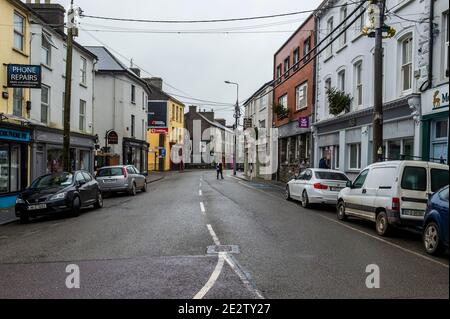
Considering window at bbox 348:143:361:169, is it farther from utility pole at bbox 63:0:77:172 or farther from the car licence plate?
the car licence plate

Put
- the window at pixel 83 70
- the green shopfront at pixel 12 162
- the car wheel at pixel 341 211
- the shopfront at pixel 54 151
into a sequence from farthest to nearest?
the window at pixel 83 70 < the shopfront at pixel 54 151 < the green shopfront at pixel 12 162 < the car wheel at pixel 341 211

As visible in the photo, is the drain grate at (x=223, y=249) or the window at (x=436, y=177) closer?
the drain grate at (x=223, y=249)

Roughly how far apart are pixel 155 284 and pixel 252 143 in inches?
1658

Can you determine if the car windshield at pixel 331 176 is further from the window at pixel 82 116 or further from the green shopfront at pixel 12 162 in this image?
the window at pixel 82 116

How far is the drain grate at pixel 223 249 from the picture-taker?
799 centimetres

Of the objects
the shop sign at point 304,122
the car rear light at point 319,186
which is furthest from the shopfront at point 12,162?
the shop sign at point 304,122

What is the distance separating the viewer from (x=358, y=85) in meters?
21.6

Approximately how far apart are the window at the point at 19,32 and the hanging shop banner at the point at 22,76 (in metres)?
1.67

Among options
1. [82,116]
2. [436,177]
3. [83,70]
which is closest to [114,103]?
[83,70]

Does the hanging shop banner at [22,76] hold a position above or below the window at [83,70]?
below

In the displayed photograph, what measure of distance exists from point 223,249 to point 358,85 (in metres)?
15.8

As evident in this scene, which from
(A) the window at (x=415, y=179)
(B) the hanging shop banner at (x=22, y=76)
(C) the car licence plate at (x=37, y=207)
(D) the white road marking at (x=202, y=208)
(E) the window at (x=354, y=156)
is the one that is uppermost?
(B) the hanging shop banner at (x=22, y=76)

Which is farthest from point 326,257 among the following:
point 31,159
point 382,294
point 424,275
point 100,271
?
point 31,159

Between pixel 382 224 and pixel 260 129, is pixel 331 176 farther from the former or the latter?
pixel 260 129
